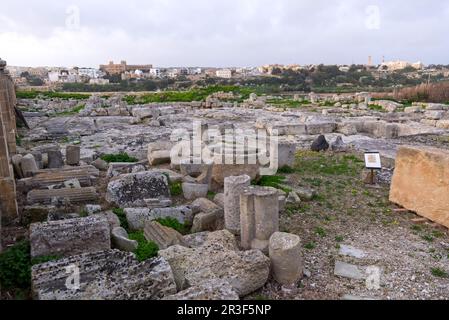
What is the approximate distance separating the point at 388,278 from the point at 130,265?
3207 millimetres

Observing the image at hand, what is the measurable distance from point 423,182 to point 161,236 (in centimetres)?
475

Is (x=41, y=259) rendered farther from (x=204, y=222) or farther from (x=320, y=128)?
(x=320, y=128)

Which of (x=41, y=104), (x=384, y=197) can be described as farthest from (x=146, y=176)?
(x=41, y=104)

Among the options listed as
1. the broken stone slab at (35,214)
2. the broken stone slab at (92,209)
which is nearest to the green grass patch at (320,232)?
the broken stone slab at (92,209)

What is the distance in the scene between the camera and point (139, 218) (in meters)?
6.14

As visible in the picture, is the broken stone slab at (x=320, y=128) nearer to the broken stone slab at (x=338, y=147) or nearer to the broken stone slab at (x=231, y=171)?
the broken stone slab at (x=338, y=147)

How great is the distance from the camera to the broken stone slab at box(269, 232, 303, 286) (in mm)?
4609

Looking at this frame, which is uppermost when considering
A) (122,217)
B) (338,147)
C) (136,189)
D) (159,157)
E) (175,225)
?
(159,157)

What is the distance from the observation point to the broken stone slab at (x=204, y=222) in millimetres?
6086

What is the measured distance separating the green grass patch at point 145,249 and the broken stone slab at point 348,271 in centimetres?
242

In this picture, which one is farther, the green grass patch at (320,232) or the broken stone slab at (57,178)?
the broken stone slab at (57,178)

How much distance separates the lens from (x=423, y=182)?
22.0 ft

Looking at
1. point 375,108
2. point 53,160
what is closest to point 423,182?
point 53,160
